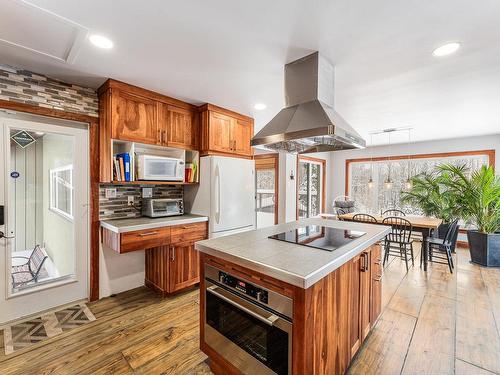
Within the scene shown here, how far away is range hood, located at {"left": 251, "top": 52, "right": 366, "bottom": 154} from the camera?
1.81 m

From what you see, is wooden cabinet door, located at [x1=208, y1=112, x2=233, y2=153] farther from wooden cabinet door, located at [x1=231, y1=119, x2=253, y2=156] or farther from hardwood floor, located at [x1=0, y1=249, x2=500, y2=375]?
hardwood floor, located at [x1=0, y1=249, x2=500, y2=375]

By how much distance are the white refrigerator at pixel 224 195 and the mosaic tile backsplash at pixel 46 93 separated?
56.5 inches

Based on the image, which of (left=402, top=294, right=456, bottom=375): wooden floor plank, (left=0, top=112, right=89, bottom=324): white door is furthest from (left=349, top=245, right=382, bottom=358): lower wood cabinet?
(left=0, top=112, right=89, bottom=324): white door

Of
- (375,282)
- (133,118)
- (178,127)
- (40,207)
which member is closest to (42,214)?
(40,207)

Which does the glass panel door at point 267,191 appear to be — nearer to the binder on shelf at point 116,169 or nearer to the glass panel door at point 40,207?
the binder on shelf at point 116,169

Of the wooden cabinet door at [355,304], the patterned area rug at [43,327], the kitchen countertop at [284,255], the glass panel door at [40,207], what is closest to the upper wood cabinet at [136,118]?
the glass panel door at [40,207]

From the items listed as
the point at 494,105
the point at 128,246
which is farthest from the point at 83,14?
the point at 494,105

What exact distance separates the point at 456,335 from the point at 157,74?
3705mm

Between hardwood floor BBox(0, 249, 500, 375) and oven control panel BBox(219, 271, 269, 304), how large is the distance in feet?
2.68

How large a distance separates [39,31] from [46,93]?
93 cm

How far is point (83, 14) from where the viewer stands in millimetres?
1540

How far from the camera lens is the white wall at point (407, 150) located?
194 inches

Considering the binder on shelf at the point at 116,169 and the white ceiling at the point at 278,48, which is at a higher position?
the white ceiling at the point at 278,48

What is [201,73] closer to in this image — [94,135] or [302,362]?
[94,135]
